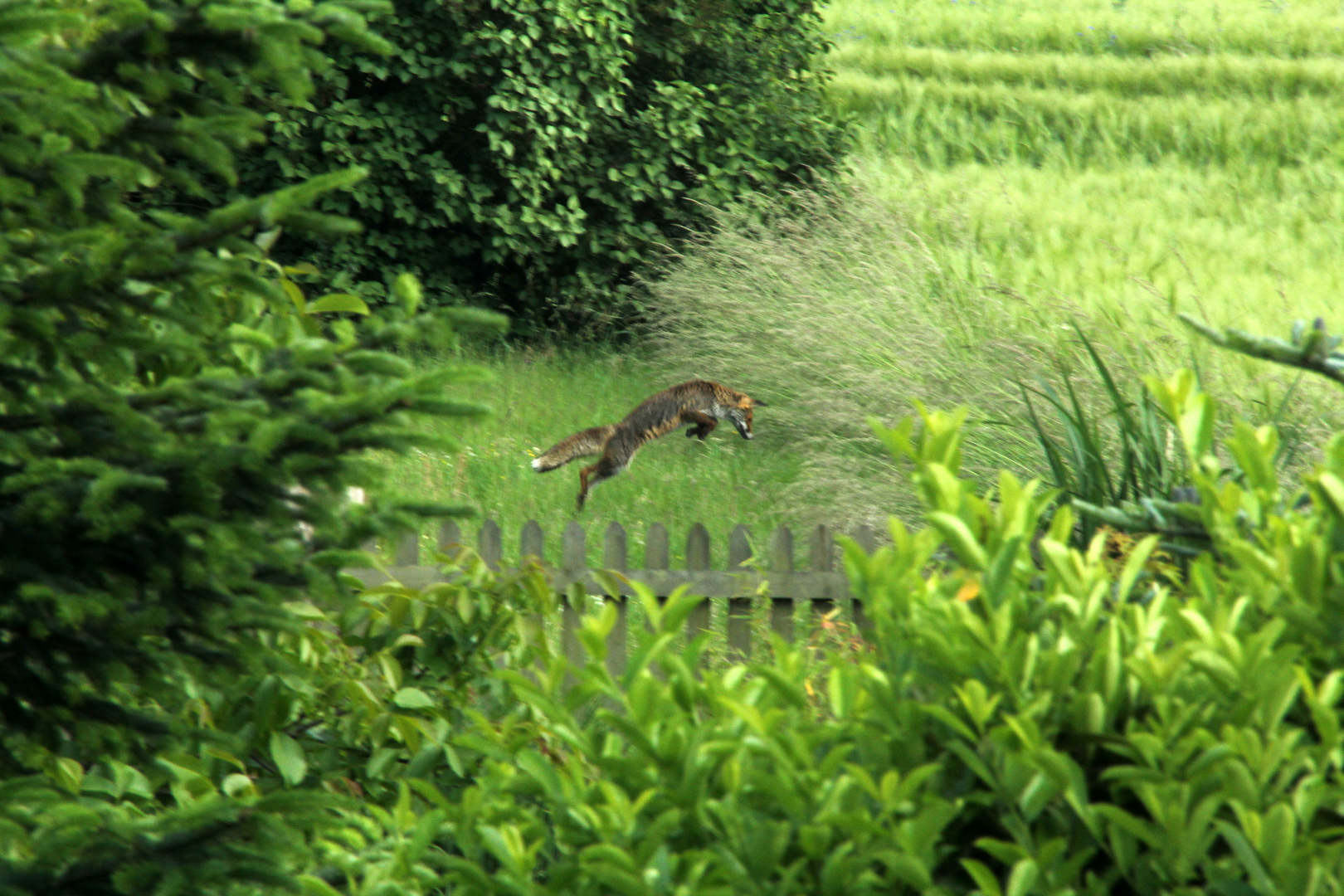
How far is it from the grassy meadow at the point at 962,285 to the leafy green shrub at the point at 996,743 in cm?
120

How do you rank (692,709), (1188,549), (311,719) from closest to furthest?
(692,709), (1188,549), (311,719)

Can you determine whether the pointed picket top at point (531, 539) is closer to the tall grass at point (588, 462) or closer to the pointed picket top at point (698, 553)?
the pointed picket top at point (698, 553)

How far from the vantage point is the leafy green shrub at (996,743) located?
4.38 ft

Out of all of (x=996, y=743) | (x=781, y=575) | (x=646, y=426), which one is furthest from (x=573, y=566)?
(x=996, y=743)

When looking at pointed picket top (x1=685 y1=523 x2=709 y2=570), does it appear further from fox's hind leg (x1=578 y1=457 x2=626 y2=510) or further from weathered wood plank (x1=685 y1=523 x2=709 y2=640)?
fox's hind leg (x1=578 y1=457 x2=626 y2=510)

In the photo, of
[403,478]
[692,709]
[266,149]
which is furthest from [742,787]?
[266,149]

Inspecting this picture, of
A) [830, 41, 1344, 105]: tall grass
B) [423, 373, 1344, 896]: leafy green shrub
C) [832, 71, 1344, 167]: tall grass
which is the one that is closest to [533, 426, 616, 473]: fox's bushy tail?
[423, 373, 1344, 896]: leafy green shrub

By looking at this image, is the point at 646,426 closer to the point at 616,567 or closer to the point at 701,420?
the point at 701,420

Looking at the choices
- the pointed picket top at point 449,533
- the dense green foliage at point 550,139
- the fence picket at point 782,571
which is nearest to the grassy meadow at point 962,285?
the dense green foliage at point 550,139

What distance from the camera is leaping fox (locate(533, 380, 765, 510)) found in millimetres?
6320

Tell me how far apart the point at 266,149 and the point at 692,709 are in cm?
908

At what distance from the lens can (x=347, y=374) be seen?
1658 mm

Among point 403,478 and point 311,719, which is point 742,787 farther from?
point 403,478

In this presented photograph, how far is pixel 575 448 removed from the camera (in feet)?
20.7
